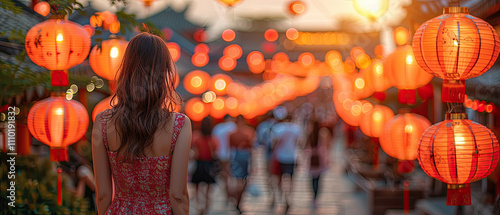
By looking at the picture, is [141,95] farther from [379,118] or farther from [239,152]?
[239,152]

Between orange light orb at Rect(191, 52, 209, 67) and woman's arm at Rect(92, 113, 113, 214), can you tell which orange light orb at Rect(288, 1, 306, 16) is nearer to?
orange light orb at Rect(191, 52, 209, 67)

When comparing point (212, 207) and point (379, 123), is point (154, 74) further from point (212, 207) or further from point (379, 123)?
point (212, 207)

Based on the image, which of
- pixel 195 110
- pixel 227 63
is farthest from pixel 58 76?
pixel 227 63

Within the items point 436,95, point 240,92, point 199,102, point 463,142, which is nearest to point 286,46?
point 240,92

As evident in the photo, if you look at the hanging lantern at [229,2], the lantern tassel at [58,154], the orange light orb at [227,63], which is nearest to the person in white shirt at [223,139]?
the hanging lantern at [229,2]

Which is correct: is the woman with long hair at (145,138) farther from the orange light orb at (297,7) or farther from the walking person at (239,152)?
the orange light orb at (297,7)

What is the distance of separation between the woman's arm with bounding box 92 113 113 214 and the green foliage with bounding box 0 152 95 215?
116 inches

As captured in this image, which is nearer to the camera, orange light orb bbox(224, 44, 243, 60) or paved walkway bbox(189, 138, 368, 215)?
paved walkway bbox(189, 138, 368, 215)

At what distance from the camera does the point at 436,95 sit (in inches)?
522

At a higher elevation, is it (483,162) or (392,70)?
(392,70)

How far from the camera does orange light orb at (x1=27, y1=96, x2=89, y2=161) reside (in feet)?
17.2

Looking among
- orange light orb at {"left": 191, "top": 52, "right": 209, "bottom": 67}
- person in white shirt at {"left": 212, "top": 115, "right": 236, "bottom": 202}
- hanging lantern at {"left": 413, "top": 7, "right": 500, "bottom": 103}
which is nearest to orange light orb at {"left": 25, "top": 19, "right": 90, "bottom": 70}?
hanging lantern at {"left": 413, "top": 7, "right": 500, "bottom": 103}

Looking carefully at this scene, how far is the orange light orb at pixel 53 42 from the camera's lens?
4.97 m

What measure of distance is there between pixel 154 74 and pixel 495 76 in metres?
5.85
